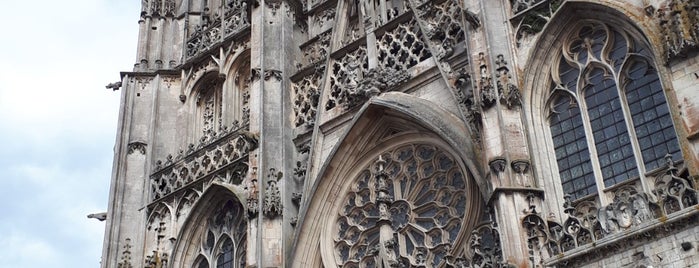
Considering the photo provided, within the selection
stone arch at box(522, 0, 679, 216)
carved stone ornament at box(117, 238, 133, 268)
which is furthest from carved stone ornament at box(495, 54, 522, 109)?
carved stone ornament at box(117, 238, 133, 268)

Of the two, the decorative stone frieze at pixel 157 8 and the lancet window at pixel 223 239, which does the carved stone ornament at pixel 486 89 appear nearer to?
the lancet window at pixel 223 239

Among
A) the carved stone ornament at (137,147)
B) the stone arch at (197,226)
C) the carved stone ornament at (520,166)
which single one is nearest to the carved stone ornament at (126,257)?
the stone arch at (197,226)

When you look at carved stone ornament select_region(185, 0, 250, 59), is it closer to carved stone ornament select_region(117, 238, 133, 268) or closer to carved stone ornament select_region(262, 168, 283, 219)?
carved stone ornament select_region(117, 238, 133, 268)

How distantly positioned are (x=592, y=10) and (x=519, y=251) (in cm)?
457

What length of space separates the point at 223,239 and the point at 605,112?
9.02 metres

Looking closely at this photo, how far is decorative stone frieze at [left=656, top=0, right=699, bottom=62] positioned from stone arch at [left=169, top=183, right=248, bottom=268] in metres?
9.95

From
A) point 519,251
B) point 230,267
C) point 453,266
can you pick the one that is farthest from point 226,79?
point 519,251

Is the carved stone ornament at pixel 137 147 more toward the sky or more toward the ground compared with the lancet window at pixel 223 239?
more toward the sky

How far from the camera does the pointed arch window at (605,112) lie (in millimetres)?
13625

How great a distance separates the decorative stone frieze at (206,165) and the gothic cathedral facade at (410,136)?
2.1 inches

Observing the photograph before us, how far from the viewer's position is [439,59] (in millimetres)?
16828

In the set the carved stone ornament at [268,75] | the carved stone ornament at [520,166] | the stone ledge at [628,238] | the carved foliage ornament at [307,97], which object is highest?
the carved stone ornament at [268,75]

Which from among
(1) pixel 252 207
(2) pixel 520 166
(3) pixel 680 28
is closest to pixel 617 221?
(2) pixel 520 166

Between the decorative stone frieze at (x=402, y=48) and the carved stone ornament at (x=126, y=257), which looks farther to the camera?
the carved stone ornament at (x=126, y=257)
